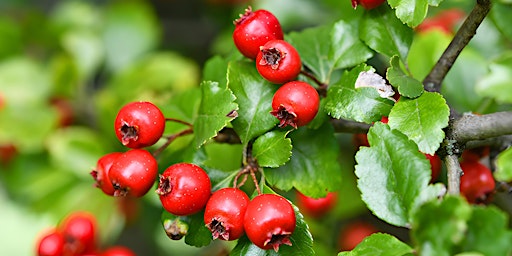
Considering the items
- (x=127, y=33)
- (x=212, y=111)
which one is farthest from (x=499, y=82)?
(x=127, y=33)

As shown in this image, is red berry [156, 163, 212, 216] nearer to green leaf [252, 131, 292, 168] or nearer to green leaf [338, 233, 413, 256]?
green leaf [252, 131, 292, 168]

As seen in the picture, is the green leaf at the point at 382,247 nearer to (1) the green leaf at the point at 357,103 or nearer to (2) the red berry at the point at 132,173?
(1) the green leaf at the point at 357,103

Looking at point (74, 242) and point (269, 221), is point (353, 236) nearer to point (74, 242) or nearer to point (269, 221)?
point (74, 242)

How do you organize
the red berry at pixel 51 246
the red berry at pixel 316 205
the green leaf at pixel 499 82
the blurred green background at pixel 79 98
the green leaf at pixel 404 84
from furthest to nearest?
the blurred green background at pixel 79 98 → the red berry at pixel 316 205 → the red berry at pixel 51 246 → the green leaf at pixel 404 84 → the green leaf at pixel 499 82

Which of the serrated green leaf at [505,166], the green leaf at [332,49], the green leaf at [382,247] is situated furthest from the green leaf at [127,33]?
the serrated green leaf at [505,166]

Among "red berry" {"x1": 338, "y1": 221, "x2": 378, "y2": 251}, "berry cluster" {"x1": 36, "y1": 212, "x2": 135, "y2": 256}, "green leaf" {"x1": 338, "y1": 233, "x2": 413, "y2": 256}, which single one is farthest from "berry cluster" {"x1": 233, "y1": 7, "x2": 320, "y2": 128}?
"red berry" {"x1": 338, "y1": 221, "x2": 378, "y2": 251}

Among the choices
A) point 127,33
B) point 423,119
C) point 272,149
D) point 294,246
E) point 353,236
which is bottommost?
point 353,236
